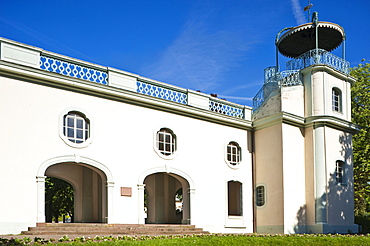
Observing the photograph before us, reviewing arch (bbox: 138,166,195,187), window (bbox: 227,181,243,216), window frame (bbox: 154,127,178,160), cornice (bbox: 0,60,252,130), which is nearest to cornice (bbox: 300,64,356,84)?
cornice (bbox: 0,60,252,130)

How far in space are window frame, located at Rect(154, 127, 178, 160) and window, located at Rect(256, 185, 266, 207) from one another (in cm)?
501

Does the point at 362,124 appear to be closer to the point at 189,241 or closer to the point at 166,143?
the point at 166,143

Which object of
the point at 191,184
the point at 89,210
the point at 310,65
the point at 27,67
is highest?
the point at 310,65

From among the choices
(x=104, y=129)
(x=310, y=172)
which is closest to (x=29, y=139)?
(x=104, y=129)

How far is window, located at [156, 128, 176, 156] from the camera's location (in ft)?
53.1

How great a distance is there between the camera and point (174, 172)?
16188mm

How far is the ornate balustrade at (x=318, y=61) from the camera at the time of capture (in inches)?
757

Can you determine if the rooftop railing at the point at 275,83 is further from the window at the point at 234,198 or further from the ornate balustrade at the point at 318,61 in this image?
the window at the point at 234,198

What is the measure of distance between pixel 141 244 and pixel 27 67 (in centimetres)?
692

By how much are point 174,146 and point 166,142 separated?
383 millimetres

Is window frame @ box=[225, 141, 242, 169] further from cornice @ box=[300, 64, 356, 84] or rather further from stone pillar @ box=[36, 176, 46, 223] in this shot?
stone pillar @ box=[36, 176, 46, 223]

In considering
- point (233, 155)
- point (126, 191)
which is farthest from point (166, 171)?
point (233, 155)

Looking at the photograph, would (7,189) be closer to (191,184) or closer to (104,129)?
(104,129)

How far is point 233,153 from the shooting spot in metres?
18.7
